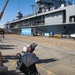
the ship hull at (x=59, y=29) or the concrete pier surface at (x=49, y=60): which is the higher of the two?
the ship hull at (x=59, y=29)

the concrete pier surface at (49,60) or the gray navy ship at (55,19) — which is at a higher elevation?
the gray navy ship at (55,19)

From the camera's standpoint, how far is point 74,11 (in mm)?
60469

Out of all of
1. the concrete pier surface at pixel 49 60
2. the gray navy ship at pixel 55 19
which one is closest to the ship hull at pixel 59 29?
the gray navy ship at pixel 55 19

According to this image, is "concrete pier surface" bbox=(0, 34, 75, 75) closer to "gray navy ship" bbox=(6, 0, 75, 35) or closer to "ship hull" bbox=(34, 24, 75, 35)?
"gray navy ship" bbox=(6, 0, 75, 35)

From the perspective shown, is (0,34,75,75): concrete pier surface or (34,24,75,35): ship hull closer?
(0,34,75,75): concrete pier surface

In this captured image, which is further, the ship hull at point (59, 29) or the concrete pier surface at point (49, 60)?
the ship hull at point (59, 29)

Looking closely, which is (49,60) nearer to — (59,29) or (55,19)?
(59,29)

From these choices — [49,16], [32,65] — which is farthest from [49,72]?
[49,16]

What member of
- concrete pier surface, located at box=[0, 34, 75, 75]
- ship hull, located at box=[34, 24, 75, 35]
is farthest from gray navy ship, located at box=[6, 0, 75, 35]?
concrete pier surface, located at box=[0, 34, 75, 75]

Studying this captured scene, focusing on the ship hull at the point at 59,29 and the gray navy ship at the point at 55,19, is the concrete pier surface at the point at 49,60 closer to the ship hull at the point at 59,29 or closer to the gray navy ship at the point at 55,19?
the gray navy ship at the point at 55,19

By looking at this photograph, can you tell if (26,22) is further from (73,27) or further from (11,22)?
(73,27)

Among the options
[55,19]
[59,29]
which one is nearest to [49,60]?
Result: [59,29]

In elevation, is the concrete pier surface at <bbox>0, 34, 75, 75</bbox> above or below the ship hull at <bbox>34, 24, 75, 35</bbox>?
below

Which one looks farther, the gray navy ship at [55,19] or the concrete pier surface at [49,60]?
the gray navy ship at [55,19]
